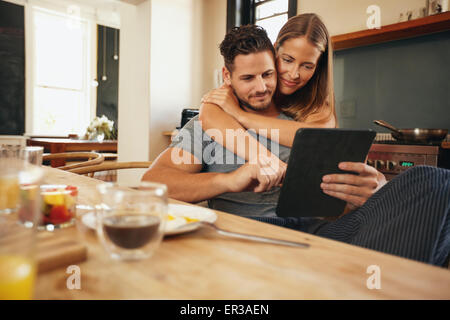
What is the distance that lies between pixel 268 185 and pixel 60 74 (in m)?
7.11

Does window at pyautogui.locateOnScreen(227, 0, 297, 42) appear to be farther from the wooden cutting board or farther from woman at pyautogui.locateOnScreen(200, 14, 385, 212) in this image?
the wooden cutting board

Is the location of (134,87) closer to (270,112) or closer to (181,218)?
(270,112)

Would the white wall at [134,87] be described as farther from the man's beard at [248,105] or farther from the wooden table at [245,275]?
the wooden table at [245,275]

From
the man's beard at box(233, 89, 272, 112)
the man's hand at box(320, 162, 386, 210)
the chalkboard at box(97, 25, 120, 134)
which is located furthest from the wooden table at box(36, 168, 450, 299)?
the chalkboard at box(97, 25, 120, 134)

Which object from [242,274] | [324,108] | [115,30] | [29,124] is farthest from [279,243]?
[115,30]

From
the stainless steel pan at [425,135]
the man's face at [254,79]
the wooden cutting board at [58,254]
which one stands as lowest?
the wooden cutting board at [58,254]

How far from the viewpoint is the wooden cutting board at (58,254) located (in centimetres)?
44

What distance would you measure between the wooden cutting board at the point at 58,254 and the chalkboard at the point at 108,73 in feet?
24.5

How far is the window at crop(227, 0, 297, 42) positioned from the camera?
361 centimetres

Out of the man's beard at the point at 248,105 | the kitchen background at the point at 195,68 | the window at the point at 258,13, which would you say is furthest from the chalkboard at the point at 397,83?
the man's beard at the point at 248,105

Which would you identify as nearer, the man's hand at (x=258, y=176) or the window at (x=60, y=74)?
the man's hand at (x=258, y=176)

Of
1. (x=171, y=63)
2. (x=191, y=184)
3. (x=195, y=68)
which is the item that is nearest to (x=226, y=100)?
(x=191, y=184)

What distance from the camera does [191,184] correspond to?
3.91 ft

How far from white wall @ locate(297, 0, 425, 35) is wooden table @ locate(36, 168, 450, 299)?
2.60 metres
